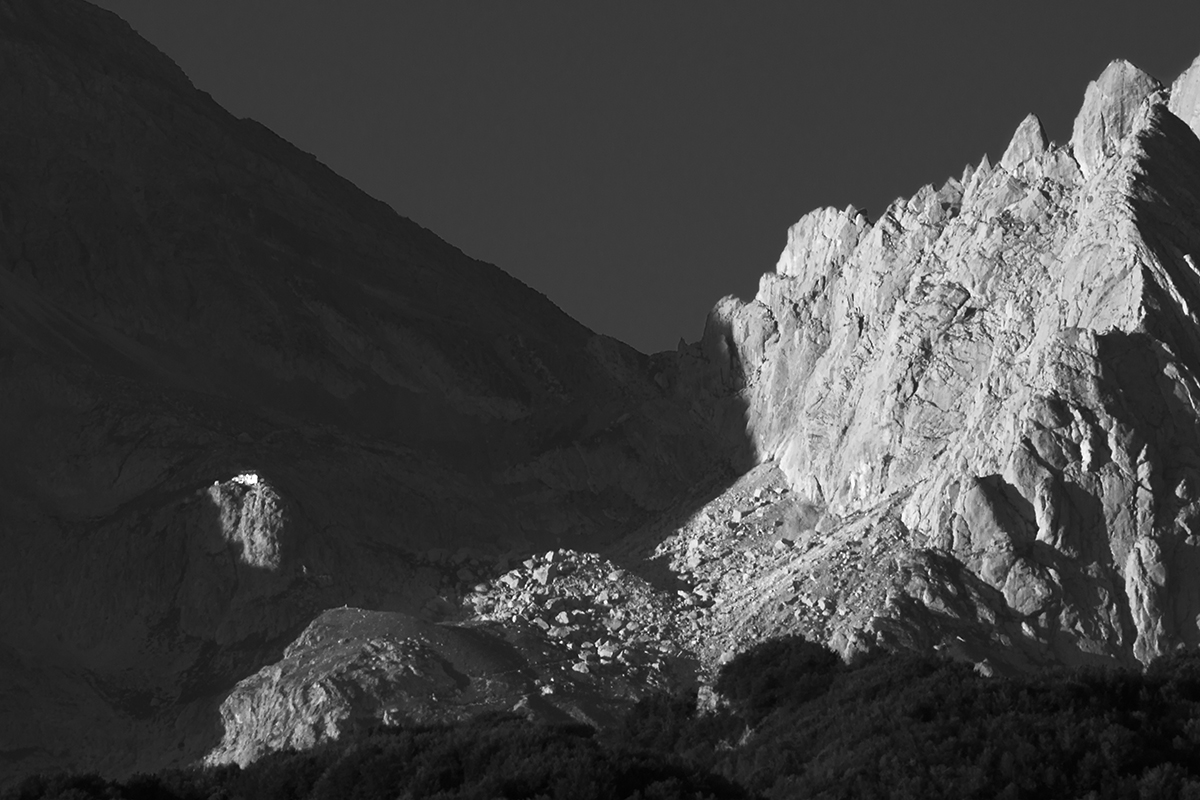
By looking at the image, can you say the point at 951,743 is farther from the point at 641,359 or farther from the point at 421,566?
the point at 641,359

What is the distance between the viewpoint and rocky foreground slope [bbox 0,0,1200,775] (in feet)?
352

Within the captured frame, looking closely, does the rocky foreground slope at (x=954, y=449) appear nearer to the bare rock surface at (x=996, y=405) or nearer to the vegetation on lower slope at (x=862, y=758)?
the bare rock surface at (x=996, y=405)

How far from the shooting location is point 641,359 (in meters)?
147

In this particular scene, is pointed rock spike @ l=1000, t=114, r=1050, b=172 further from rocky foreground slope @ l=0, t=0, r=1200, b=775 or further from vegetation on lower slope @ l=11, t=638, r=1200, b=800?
vegetation on lower slope @ l=11, t=638, r=1200, b=800

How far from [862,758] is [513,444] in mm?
71471

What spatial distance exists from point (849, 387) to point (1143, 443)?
2073 cm

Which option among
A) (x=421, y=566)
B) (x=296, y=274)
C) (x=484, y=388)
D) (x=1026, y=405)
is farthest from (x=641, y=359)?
(x=1026, y=405)

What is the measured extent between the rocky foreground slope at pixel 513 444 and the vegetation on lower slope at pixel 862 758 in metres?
27.3

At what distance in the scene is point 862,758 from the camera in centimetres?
6788

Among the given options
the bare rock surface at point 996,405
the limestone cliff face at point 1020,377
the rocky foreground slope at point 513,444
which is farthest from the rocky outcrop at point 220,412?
the bare rock surface at point 996,405

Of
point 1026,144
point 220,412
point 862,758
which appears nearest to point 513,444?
point 220,412

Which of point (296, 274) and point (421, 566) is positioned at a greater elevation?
point (296, 274)

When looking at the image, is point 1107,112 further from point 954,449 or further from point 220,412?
point 220,412

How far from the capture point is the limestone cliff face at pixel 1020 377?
350ft
